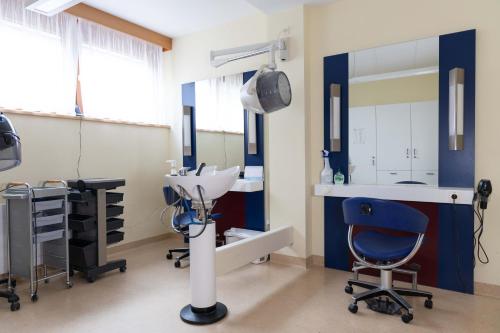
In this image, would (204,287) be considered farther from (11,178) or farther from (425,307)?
(11,178)

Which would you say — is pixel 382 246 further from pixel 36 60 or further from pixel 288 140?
pixel 36 60

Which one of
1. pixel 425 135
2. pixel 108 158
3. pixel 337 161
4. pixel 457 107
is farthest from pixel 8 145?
pixel 457 107

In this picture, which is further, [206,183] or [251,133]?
[251,133]

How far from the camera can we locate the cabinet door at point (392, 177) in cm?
291

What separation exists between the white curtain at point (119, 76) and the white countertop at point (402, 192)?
2447 mm

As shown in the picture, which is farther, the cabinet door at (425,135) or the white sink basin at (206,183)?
the cabinet door at (425,135)

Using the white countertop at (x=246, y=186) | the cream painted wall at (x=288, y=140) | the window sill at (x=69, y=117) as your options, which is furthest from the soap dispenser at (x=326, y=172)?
the window sill at (x=69, y=117)

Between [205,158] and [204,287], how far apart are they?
2.15m

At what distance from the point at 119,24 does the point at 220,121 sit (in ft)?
5.23

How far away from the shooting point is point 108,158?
384 centimetres

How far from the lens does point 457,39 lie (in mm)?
2662

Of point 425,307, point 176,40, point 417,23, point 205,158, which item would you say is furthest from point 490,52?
point 176,40

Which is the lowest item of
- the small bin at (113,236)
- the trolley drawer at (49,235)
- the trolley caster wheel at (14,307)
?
the trolley caster wheel at (14,307)

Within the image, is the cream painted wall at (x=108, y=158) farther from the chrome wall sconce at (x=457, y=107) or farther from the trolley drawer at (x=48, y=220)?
the chrome wall sconce at (x=457, y=107)
